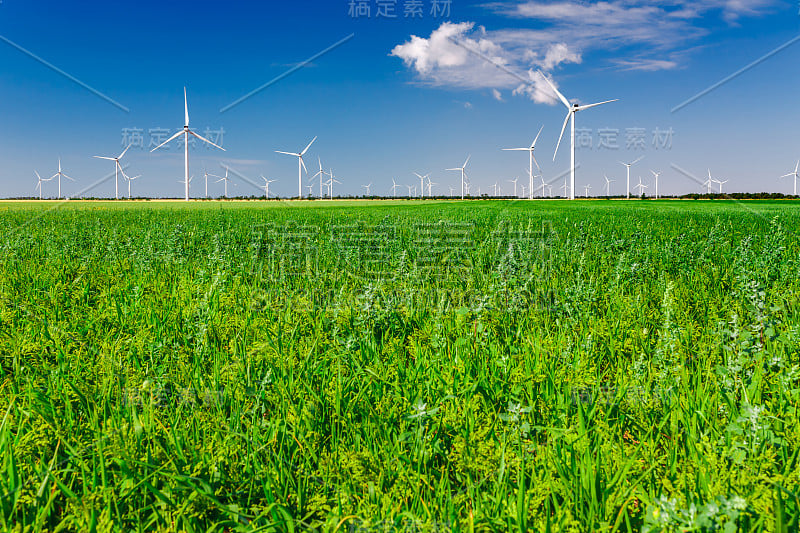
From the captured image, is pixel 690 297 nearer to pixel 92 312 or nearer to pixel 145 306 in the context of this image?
pixel 145 306

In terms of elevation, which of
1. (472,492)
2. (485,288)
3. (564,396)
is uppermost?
(485,288)

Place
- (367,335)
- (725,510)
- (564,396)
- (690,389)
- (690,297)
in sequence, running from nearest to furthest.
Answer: (725,510)
(564,396)
(690,389)
(367,335)
(690,297)

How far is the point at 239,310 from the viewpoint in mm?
4902

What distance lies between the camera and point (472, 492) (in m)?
2.14

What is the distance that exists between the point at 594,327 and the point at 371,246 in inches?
232

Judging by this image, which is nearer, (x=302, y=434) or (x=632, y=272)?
(x=302, y=434)

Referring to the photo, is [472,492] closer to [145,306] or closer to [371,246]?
[145,306]

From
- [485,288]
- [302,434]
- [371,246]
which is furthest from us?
[371,246]

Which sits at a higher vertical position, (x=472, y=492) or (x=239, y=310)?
(x=239, y=310)

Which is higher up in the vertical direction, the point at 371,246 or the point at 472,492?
the point at 371,246

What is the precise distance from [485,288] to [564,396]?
2.81 m

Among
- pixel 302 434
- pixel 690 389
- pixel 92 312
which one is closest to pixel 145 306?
pixel 92 312

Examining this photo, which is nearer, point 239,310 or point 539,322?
point 539,322

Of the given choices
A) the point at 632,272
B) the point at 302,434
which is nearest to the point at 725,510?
the point at 302,434
